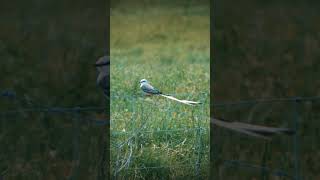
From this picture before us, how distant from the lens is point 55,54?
3.75 meters

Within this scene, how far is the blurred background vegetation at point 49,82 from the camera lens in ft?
12.1

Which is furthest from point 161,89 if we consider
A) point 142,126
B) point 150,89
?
point 142,126

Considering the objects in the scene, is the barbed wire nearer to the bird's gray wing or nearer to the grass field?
the grass field

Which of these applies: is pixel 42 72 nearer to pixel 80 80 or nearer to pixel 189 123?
pixel 80 80

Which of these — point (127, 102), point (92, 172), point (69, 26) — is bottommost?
point (92, 172)
